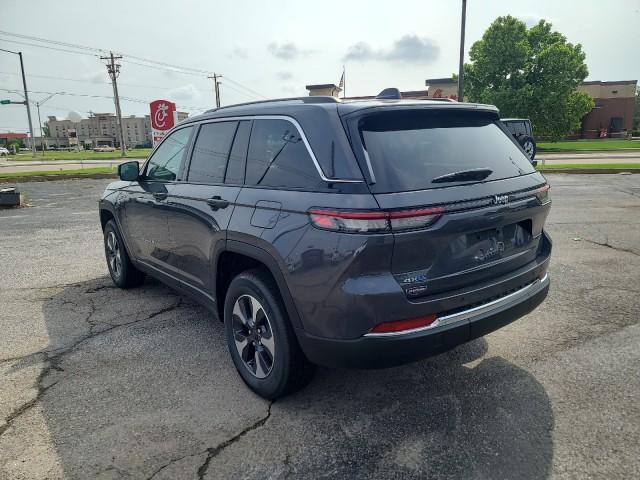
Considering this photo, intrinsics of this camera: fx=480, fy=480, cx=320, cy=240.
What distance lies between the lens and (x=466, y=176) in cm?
270

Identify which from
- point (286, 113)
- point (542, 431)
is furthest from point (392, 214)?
point (542, 431)

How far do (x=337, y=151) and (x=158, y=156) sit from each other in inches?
103

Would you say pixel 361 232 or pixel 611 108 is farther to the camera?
pixel 611 108

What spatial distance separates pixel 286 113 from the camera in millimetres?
2961

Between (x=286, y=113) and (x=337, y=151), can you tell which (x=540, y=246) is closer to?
(x=337, y=151)

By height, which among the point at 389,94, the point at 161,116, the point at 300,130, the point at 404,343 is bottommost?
the point at 404,343

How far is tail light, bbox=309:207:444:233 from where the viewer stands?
2355mm

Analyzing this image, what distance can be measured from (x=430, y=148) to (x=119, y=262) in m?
3.96

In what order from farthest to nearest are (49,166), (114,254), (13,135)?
(13,135) < (49,166) < (114,254)

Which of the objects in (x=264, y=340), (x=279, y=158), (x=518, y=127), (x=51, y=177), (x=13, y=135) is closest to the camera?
(x=279, y=158)

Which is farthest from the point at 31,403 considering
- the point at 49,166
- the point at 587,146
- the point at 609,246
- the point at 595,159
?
the point at 587,146

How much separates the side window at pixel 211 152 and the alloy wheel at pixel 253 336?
93 cm

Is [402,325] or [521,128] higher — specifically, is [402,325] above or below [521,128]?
below

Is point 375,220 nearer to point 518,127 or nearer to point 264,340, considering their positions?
point 264,340
